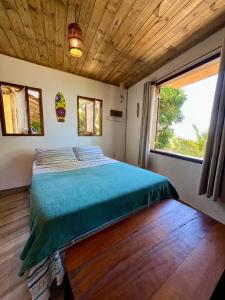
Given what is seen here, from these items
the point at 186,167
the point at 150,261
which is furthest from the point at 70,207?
the point at 186,167

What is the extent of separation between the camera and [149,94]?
2684mm

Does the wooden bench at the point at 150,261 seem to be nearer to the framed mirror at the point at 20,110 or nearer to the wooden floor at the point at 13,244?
the wooden floor at the point at 13,244

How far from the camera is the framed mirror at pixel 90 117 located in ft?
10.2

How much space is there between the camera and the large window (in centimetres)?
199

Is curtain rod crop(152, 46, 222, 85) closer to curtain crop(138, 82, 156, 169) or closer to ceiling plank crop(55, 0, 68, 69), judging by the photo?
curtain crop(138, 82, 156, 169)

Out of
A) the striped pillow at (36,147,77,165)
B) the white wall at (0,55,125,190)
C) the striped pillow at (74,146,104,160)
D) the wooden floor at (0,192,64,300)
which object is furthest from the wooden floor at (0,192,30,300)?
the striped pillow at (74,146,104,160)

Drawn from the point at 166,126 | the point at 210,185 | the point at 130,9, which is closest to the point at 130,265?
the point at 210,185

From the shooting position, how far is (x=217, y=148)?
5.20 ft

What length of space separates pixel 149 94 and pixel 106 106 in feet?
3.72

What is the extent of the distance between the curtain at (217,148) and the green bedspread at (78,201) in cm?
49

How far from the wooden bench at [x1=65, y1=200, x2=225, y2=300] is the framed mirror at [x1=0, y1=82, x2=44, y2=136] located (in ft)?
7.81

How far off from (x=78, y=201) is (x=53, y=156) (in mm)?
1448

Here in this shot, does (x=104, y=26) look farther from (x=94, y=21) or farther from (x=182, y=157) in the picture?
(x=182, y=157)

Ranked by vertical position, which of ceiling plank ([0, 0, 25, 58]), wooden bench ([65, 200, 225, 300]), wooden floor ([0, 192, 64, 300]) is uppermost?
ceiling plank ([0, 0, 25, 58])
